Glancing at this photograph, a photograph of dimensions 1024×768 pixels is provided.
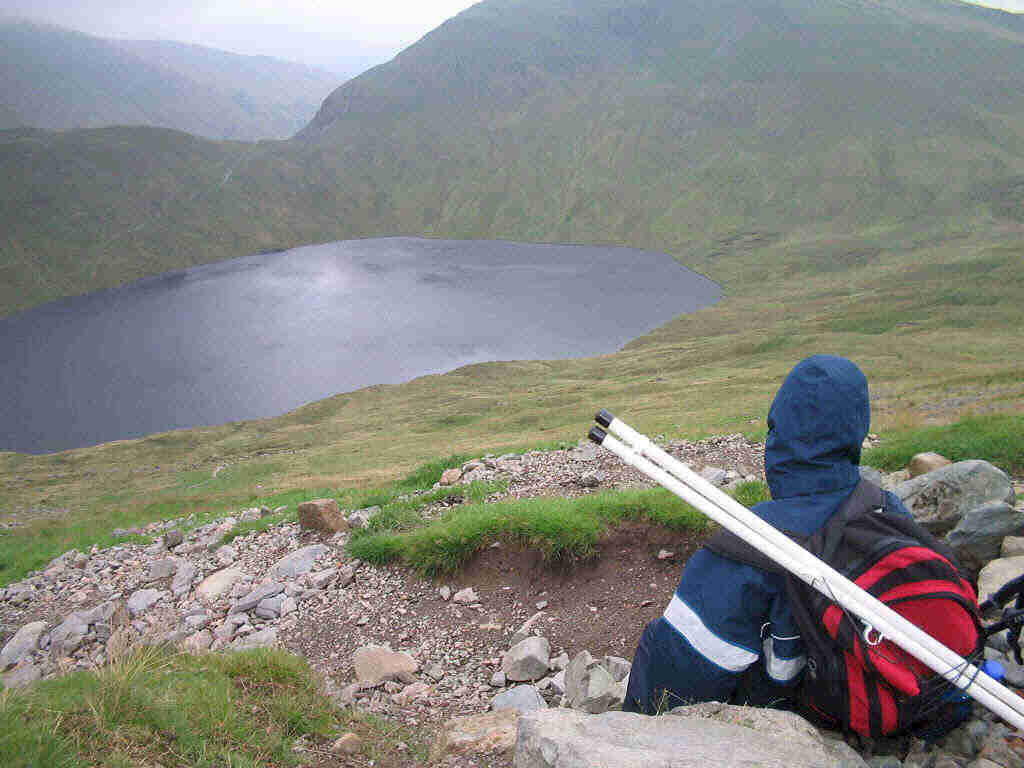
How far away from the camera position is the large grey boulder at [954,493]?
21.5 feet

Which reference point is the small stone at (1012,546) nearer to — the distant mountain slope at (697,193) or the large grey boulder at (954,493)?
the large grey boulder at (954,493)

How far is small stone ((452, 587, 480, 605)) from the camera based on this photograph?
7668 millimetres

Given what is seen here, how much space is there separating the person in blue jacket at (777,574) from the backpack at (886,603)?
95 millimetres

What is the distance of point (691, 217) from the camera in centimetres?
16900

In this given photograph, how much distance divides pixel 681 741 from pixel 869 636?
1083 mm

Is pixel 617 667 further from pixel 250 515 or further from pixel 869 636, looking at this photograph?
pixel 250 515

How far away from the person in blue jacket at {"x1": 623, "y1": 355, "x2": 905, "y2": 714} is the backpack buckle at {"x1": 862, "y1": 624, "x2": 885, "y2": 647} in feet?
1.13

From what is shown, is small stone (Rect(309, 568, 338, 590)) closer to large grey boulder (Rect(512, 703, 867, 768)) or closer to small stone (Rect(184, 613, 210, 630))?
small stone (Rect(184, 613, 210, 630))

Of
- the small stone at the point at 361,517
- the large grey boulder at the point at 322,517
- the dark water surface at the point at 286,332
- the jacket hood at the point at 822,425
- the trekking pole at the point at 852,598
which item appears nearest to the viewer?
the trekking pole at the point at 852,598

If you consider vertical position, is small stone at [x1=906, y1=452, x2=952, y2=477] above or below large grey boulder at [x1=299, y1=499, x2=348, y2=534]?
above

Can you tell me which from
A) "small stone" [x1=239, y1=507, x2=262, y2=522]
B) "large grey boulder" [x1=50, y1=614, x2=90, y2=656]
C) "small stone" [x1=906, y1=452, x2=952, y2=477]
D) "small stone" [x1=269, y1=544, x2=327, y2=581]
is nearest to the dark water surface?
"small stone" [x1=239, y1=507, x2=262, y2=522]

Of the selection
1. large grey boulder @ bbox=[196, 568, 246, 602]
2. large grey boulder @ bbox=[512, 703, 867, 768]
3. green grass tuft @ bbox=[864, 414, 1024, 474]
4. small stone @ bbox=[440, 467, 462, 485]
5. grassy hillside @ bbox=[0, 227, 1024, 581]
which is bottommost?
grassy hillside @ bbox=[0, 227, 1024, 581]

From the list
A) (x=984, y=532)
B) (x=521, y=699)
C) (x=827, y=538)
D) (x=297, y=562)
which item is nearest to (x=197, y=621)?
(x=297, y=562)

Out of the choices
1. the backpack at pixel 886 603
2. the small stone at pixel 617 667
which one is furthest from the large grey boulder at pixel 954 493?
the backpack at pixel 886 603
